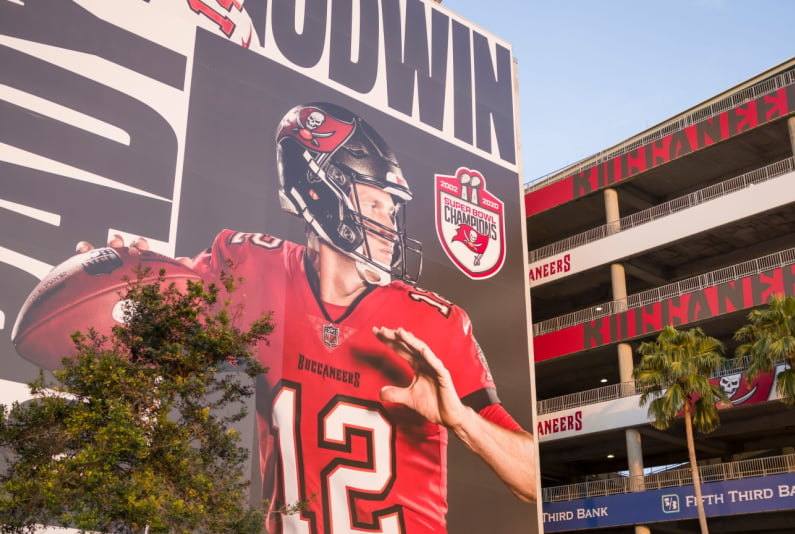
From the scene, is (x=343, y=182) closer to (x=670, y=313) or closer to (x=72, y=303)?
(x=72, y=303)

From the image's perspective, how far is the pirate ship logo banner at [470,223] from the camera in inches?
1634

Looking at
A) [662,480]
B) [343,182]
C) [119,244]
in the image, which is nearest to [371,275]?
[343,182]

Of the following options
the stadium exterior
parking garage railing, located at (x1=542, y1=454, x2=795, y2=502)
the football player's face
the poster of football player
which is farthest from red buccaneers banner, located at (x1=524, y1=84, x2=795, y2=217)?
parking garage railing, located at (x1=542, y1=454, x2=795, y2=502)

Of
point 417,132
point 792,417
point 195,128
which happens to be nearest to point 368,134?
point 417,132

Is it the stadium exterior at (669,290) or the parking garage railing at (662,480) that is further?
the stadium exterior at (669,290)

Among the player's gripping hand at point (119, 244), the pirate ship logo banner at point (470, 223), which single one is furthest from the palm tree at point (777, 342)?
the player's gripping hand at point (119, 244)

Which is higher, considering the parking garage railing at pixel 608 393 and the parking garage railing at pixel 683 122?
the parking garage railing at pixel 683 122

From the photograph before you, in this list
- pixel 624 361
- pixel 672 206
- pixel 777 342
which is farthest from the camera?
pixel 672 206

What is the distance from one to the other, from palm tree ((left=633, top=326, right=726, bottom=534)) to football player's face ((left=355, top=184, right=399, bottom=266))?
1160 centimetres

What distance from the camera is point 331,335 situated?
35031 millimetres

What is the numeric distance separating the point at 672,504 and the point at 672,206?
56.3 feet

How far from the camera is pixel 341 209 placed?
3722cm

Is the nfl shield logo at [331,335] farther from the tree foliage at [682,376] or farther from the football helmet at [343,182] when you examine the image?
the tree foliage at [682,376]

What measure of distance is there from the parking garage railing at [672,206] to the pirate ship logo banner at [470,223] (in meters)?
6.22
